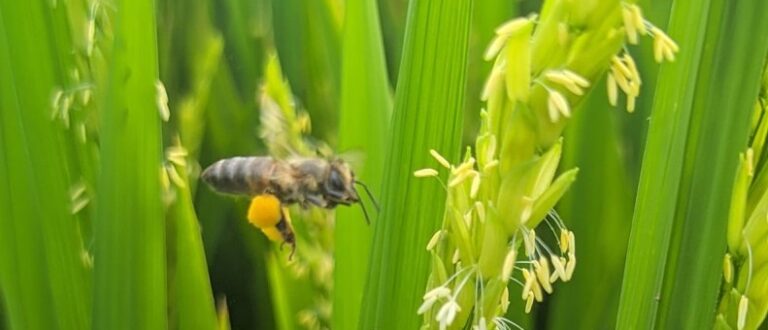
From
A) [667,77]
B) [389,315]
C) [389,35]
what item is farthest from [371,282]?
[389,35]

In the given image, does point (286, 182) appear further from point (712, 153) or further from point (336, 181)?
point (712, 153)

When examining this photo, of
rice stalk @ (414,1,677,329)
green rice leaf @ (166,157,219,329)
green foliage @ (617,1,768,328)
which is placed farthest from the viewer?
green rice leaf @ (166,157,219,329)

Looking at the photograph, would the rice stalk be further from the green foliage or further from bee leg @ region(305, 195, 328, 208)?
bee leg @ region(305, 195, 328, 208)

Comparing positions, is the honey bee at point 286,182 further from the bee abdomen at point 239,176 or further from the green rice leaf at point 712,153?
the green rice leaf at point 712,153

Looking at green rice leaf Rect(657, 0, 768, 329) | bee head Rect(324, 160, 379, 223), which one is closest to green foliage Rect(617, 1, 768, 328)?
green rice leaf Rect(657, 0, 768, 329)

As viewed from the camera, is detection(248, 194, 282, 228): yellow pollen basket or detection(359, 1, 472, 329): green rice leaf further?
detection(248, 194, 282, 228): yellow pollen basket

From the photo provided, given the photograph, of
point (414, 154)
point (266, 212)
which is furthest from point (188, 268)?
point (414, 154)

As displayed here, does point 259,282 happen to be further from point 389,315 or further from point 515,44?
point 515,44

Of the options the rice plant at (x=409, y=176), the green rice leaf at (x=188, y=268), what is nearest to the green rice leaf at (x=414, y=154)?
the rice plant at (x=409, y=176)
